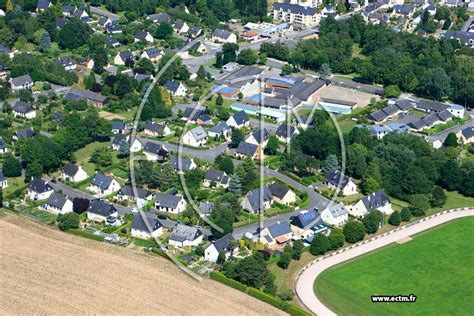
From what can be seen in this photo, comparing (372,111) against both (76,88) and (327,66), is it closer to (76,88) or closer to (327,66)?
(327,66)

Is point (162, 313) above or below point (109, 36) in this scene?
below

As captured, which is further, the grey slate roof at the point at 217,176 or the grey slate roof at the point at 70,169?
the grey slate roof at the point at 70,169

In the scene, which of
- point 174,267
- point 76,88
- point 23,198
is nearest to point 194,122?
point 76,88

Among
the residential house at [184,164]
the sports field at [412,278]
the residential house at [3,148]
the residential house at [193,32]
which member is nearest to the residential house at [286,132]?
the residential house at [184,164]

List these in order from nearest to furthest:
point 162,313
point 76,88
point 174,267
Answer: point 162,313, point 174,267, point 76,88

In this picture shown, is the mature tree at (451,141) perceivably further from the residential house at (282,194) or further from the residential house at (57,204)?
the residential house at (57,204)

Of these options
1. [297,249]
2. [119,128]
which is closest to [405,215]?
[297,249]

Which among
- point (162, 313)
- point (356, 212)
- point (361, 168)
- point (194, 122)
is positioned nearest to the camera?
point (162, 313)
